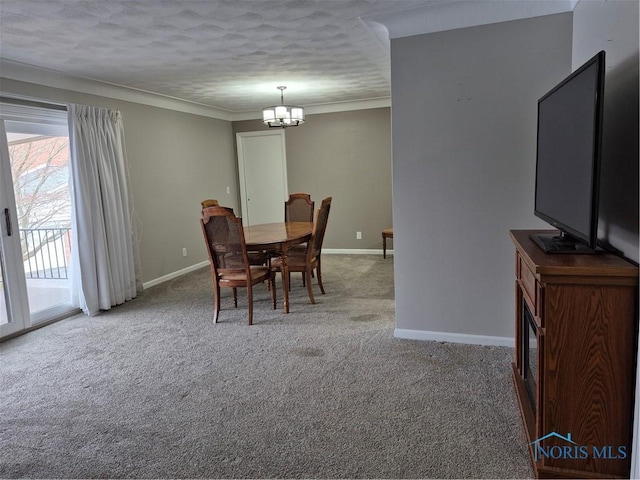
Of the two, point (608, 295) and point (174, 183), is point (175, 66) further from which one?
point (608, 295)

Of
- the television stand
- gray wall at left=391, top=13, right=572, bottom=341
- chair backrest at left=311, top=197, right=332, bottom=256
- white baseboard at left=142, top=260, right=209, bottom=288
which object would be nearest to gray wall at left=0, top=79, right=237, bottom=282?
white baseboard at left=142, top=260, right=209, bottom=288

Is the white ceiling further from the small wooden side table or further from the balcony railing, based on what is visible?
the small wooden side table

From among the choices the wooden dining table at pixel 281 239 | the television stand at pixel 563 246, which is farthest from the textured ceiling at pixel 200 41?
the television stand at pixel 563 246

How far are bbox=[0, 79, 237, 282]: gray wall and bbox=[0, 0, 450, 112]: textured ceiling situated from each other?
1.53 feet

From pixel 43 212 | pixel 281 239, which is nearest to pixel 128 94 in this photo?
pixel 43 212

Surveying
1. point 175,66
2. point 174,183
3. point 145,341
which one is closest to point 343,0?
point 175,66

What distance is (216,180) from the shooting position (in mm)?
7004

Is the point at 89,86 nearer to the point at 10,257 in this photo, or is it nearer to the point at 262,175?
the point at 10,257

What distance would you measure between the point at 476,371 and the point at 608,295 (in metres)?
1.35

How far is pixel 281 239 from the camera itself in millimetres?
4160

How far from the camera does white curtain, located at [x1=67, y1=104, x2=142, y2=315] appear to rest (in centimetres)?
435

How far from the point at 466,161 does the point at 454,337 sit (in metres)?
1.26

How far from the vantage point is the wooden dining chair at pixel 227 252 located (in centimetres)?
382

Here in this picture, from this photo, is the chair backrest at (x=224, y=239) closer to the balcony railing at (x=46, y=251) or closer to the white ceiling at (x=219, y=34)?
the white ceiling at (x=219, y=34)
